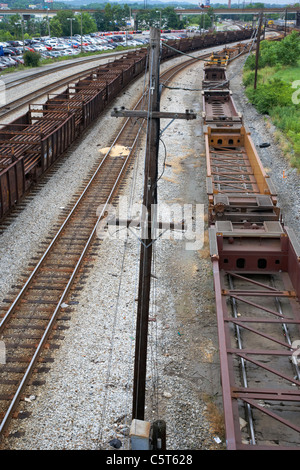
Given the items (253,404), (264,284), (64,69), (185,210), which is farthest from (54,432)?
(64,69)

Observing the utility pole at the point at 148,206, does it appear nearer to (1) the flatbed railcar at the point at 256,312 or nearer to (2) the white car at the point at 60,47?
(1) the flatbed railcar at the point at 256,312

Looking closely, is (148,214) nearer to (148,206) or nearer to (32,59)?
(148,206)

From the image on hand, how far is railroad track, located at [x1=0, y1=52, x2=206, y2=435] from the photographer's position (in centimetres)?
907

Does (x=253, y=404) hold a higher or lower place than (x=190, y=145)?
lower

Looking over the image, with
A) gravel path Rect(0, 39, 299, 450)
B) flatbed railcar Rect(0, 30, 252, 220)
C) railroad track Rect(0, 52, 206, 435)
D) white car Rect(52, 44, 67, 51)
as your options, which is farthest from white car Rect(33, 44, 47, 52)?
gravel path Rect(0, 39, 299, 450)

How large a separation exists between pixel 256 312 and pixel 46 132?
43.6 ft

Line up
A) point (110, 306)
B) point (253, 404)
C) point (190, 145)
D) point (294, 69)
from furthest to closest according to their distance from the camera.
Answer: point (294, 69), point (190, 145), point (110, 306), point (253, 404)

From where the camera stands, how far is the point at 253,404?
7.07 m

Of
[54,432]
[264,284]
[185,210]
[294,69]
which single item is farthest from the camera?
[294,69]

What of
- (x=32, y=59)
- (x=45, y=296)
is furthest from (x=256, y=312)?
(x=32, y=59)

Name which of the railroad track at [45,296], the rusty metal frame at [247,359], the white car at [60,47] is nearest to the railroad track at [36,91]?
the railroad track at [45,296]
